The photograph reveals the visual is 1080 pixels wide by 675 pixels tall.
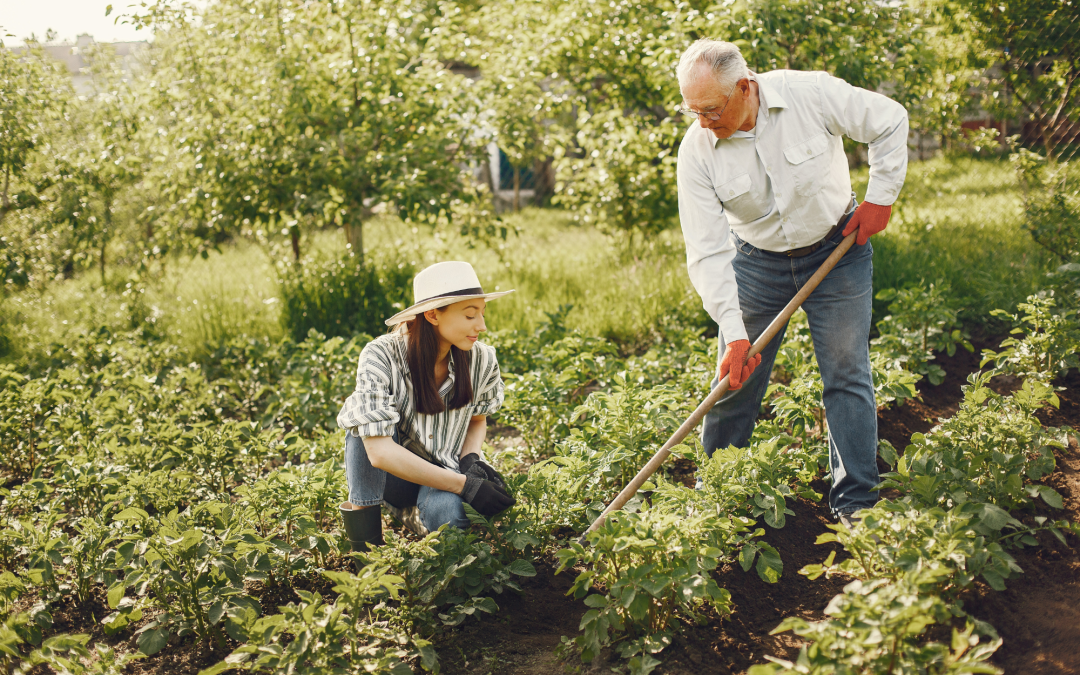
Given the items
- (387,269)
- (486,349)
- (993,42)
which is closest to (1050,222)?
(993,42)

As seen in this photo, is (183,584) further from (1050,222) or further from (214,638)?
(1050,222)

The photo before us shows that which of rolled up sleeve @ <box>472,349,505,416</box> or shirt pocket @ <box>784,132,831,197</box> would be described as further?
rolled up sleeve @ <box>472,349,505,416</box>

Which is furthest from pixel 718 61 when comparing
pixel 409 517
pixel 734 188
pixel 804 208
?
pixel 409 517

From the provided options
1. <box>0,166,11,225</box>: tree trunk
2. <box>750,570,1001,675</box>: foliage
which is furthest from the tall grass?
<box>0,166,11,225</box>: tree trunk

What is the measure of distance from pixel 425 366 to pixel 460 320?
0.23 meters

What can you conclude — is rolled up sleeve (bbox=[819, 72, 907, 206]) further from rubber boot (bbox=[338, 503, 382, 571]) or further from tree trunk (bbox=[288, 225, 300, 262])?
tree trunk (bbox=[288, 225, 300, 262])

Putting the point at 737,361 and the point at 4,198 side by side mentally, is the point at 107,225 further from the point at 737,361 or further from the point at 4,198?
the point at 737,361

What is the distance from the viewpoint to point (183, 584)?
240cm

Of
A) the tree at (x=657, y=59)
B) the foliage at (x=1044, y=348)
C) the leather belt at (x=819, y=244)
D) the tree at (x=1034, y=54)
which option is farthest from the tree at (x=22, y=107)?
the tree at (x=1034, y=54)

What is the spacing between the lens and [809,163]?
278cm

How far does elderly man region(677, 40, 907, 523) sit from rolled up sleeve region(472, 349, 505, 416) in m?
0.87

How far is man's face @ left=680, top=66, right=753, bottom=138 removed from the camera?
8.54ft

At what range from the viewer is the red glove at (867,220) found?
275cm

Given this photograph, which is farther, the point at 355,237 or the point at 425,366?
the point at 355,237
